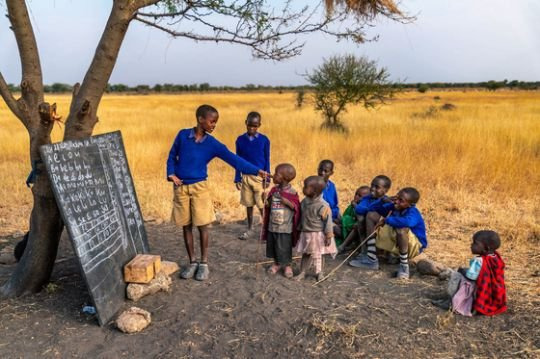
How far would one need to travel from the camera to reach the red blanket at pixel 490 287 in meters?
3.73

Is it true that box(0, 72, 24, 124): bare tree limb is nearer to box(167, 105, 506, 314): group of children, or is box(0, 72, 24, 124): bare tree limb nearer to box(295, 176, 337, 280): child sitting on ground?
box(167, 105, 506, 314): group of children

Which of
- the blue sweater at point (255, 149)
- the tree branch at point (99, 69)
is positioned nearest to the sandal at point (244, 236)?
the blue sweater at point (255, 149)

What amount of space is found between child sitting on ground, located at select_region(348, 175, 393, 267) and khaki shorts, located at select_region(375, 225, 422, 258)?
0.35 ft

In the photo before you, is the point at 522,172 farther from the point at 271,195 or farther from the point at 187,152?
the point at 187,152

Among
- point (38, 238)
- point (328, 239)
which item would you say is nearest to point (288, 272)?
point (328, 239)

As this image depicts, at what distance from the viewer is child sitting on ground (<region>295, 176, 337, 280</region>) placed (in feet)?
14.4

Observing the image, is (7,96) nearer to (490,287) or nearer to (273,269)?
(273,269)

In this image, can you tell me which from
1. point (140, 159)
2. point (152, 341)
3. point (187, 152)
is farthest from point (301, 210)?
point (140, 159)

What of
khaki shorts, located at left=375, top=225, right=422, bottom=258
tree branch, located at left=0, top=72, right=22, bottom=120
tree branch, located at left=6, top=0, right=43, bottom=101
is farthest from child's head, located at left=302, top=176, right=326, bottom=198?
tree branch, located at left=0, top=72, right=22, bottom=120

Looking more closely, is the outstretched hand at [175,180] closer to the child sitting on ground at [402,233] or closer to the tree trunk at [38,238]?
the tree trunk at [38,238]

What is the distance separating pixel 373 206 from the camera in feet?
16.5

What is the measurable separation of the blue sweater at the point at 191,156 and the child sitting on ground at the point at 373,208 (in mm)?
1412

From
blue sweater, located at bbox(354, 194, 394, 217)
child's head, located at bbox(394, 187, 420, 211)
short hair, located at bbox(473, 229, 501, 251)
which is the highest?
child's head, located at bbox(394, 187, 420, 211)

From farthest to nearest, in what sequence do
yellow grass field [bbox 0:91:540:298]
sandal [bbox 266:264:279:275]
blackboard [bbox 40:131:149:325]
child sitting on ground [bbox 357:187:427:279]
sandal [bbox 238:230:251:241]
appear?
yellow grass field [bbox 0:91:540:298]
sandal [bbox 238:230:251:241]
sandal [bbox 266:264:279:275]
child sitting on ground [bbox 357:187:427:279]
blackboard [bbox 40:131:149:325]
